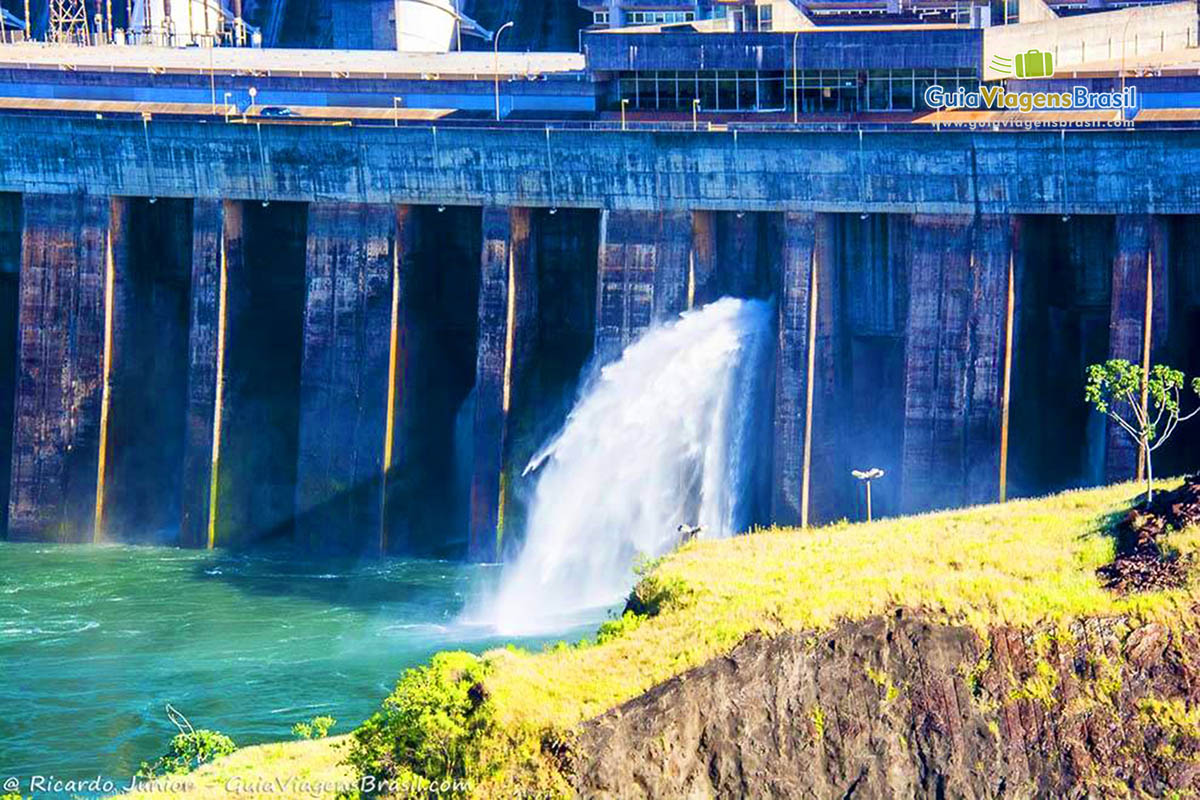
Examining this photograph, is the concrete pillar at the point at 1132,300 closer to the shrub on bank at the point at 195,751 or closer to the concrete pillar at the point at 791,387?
the concrete pillar at the point at 791,387

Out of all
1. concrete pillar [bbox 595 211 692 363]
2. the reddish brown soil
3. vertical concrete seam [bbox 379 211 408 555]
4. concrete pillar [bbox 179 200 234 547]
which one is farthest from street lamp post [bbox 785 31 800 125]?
the reddish brown soil

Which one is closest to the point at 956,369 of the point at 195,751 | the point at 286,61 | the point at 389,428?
the point at 389,428

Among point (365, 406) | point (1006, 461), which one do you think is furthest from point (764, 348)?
point (365, 406)

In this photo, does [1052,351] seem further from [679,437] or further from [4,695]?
[4,695]

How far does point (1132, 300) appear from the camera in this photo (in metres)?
67.8

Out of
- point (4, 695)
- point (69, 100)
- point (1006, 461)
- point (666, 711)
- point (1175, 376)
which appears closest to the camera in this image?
point (666, 711)

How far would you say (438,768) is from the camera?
1633 inches

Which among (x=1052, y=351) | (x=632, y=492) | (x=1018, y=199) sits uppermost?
(x=1018, y=199)

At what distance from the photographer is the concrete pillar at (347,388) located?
76.2 metres

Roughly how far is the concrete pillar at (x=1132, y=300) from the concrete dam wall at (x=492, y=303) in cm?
9

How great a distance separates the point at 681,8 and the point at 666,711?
6117 cm

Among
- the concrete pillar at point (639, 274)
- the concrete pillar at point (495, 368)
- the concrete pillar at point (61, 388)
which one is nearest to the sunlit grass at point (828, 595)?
the concrete pillar at point (639, 274)

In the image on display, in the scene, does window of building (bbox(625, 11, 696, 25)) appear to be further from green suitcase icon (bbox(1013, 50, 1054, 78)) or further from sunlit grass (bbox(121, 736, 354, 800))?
sunlit grass (bbox(121, 736, 354, 800))

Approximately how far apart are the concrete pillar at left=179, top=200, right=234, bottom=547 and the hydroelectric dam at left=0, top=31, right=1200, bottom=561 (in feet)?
0.38
